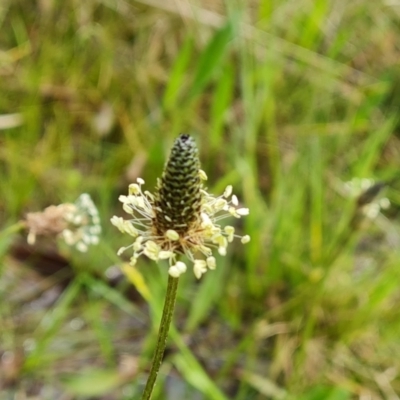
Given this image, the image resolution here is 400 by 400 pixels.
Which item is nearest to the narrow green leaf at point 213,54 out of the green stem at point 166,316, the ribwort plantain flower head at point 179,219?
the ribwort plantain flower head at point 179,219

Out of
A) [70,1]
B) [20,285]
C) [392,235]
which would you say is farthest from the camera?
[70,1]

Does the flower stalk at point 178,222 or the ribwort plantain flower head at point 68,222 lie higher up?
the flower stalk at point 178,222

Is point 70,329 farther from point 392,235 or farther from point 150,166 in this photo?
point 392,235

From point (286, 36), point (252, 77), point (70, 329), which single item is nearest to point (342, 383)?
point (70, 329)

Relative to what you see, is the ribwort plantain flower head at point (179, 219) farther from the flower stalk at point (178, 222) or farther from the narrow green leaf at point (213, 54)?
the narrow green leaf at point (213, 54)

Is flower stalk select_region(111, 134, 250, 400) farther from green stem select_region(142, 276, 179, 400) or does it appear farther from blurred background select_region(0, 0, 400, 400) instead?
blurred background select_region(0, 0, 400, 400)

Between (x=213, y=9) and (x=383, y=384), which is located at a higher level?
(x=213, y=9)

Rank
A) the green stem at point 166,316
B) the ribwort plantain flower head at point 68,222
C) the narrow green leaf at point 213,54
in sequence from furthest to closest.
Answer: the narrow green leaf at point 213,54
the ribwort plantain flower head at point 68,222
the green stem at point 166,316

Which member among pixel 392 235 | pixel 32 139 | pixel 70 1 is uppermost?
pixel 70 1
